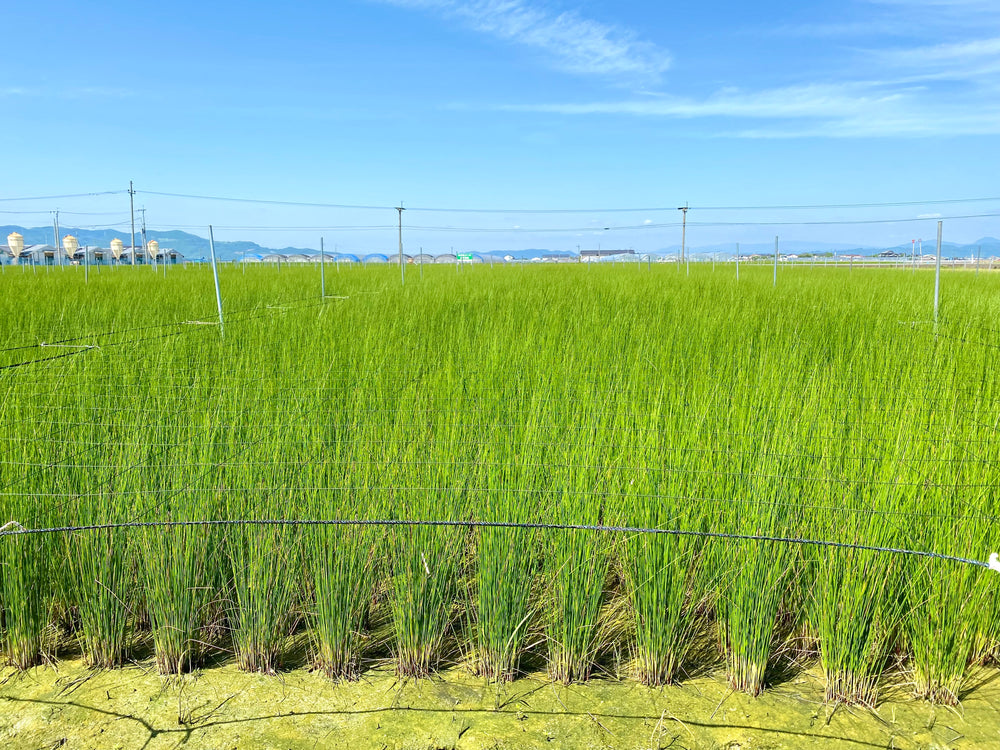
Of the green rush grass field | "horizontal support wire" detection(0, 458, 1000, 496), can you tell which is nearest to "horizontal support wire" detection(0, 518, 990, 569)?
the green rush grass field

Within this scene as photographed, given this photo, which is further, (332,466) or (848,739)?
(332,466)

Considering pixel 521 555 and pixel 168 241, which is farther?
pixel 168 241

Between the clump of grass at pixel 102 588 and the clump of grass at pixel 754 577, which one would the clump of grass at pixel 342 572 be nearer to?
the clump of grass at pixel 102 588

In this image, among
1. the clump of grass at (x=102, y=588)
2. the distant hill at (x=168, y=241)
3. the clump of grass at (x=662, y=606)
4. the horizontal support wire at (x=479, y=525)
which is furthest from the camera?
the distant hill at (x=168, y=241)

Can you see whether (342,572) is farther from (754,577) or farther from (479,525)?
(754,577)

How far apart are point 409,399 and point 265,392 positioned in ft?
2.66

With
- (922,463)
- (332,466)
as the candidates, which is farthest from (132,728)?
(922,463)

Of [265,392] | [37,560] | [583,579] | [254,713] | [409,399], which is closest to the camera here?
[254,713]

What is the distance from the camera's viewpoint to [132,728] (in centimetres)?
178

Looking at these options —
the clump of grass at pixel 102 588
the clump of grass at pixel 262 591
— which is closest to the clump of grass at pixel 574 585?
the clump of grass at pixel 262 591

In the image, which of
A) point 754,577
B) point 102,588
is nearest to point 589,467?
point 754,577

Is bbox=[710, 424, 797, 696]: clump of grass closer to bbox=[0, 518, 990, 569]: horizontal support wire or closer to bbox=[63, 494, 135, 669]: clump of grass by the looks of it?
bbox=[0, 518, 990, 569]: horizontal support wire

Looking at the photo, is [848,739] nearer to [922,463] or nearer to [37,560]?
[922,463]

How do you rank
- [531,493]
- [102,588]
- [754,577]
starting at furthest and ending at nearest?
[531,493] < [102,588] < [754,577]
